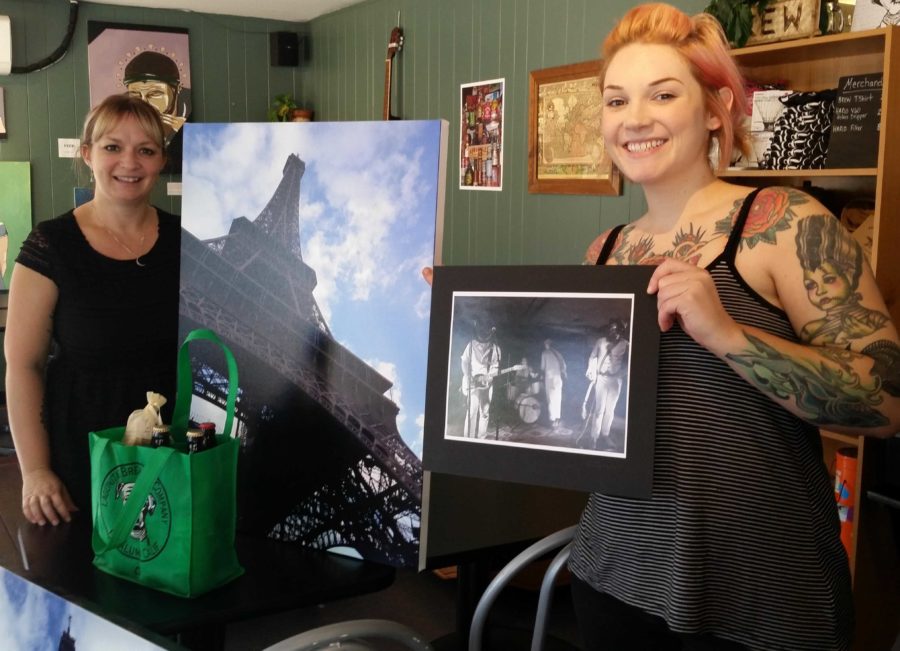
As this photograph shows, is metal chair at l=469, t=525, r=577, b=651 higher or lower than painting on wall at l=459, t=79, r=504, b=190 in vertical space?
lower

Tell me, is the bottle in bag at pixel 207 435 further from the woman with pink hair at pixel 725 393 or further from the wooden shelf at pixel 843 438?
the wooden shelf at pixel 843 438

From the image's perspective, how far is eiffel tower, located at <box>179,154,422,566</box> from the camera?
56.3 inches

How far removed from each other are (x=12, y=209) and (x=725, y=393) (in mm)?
5921

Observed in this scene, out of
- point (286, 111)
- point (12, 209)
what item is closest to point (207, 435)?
point (12, 209)

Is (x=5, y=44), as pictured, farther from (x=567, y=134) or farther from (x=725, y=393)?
(x=725, y=393)

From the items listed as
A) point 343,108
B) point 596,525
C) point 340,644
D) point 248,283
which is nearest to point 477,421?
point 596,525

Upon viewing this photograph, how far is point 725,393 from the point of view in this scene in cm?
118

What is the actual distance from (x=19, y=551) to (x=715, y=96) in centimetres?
129

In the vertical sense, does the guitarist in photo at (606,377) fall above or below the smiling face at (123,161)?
below

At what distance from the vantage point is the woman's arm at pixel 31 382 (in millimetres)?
1672

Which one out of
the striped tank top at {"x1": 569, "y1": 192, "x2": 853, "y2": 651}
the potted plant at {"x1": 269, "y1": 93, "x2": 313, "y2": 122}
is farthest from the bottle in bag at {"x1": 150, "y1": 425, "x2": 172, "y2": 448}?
the potted plant at {"x1": 269, "y1": 93, "x2": 313, "y2": 122}

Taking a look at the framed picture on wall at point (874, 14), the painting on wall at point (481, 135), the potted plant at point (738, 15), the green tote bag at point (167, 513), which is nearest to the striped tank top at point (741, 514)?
the green tote bag at point (167, 513)

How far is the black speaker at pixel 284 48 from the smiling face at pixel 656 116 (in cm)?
599

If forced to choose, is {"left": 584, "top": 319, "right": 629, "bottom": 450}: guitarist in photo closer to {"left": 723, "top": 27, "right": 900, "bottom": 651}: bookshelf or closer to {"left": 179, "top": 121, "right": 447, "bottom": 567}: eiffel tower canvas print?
{"left": 179, "top": 121, "right": 447, "bottom": 567}: eiffel tower canvas print
